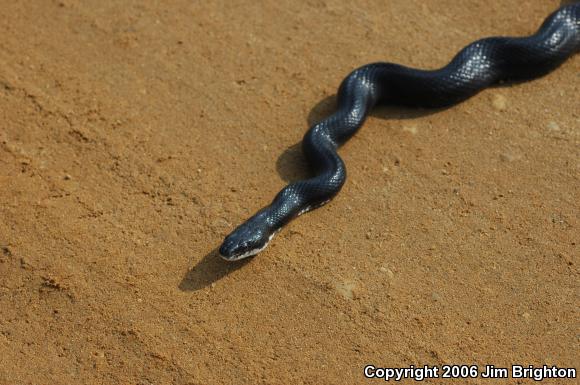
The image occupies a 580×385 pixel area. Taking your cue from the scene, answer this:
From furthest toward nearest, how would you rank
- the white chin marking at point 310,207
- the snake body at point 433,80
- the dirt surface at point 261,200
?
the snake body at point 433,80
the white chin marking at point 310,207
the dirt surface at point 261,200

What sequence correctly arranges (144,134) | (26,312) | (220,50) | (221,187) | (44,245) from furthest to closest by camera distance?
(220,50), (144,134), (221,187), (44,245), (26,312)

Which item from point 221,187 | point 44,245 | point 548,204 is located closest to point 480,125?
point 548,204

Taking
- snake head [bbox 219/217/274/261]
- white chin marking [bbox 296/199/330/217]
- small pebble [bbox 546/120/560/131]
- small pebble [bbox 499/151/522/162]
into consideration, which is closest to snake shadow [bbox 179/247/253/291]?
snake head [bbox 219/217/274/261]

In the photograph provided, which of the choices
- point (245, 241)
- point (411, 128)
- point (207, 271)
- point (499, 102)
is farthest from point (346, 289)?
point (499, 102)

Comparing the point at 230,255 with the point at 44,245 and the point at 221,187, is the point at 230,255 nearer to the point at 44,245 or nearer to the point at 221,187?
the point at 221,187

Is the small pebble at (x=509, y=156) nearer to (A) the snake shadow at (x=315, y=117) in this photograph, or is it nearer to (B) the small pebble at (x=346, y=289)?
(A) the snake shadow at (x=315, y=117)

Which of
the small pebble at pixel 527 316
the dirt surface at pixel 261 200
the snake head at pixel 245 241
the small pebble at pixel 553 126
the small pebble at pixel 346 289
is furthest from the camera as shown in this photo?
the small pebble at pixel 553 126

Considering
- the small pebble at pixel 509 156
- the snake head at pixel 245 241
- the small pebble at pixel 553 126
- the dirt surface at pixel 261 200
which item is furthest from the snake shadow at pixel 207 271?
the small pebble at pixel 553 126
